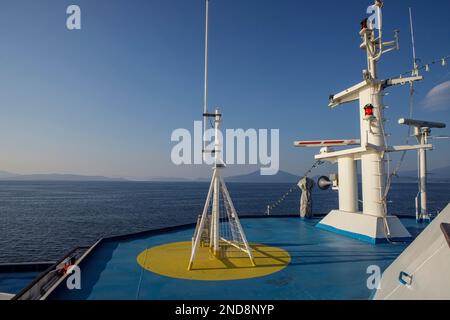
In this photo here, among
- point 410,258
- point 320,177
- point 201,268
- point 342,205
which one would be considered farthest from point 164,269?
point 320,177

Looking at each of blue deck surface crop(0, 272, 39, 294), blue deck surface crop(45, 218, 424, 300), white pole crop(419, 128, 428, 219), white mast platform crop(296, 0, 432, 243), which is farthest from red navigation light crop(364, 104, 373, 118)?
blue deck surface crop(0, 272, 39, 294)

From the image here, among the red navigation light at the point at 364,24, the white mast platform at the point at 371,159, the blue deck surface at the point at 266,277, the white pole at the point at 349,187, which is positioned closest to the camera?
the blue deck surface at the point at 266,277

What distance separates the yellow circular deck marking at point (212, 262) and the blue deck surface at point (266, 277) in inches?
20.1

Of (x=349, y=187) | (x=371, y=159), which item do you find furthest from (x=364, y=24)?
(x=349, y=187)

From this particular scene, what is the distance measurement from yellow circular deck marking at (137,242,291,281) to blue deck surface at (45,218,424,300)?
510mm

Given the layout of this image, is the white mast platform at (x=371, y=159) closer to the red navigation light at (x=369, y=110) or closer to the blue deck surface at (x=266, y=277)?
the red navigation light at (x=369, y=110)

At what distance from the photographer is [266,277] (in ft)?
45.5

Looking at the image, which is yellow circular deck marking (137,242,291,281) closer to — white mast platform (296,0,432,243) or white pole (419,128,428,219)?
white mast platform (296,0,432,243)

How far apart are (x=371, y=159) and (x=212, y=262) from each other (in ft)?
47.0

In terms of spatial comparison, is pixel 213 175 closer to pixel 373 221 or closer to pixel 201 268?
pixel 201 268

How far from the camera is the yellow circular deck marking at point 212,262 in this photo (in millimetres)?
14219

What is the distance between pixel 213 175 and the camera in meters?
17.0

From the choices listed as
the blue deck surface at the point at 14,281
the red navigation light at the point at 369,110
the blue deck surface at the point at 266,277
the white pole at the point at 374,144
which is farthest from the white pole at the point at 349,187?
the blue deck surface at the point at 14,281
